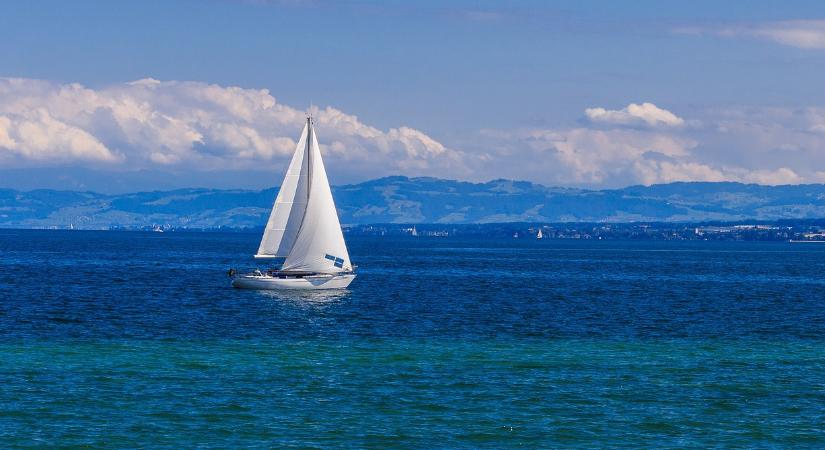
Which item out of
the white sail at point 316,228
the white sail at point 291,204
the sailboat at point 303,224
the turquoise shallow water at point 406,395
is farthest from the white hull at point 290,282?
the turquoise shallow water at point 406,395

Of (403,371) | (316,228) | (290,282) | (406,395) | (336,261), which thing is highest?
(316,228)

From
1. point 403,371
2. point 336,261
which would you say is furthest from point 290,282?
point 403,371

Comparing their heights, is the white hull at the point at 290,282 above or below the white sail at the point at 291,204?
below

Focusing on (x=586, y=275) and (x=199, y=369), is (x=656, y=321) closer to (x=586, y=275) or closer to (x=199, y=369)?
(x=199, y=369)

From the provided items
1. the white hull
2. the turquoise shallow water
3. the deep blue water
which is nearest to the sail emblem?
the white hull

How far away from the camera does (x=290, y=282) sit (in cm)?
10494

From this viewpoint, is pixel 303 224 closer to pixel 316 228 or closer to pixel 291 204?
pixel 316 228

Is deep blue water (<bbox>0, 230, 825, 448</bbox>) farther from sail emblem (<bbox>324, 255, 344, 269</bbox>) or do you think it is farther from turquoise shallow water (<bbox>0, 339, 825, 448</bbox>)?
sail emblem (<bbox>324, 255, 344, 269</bbox>)

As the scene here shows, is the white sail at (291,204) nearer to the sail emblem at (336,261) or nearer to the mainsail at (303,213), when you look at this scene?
the mainsail at (303,213)

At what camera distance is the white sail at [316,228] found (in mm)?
102875

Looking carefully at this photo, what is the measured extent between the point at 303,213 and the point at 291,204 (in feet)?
4.75

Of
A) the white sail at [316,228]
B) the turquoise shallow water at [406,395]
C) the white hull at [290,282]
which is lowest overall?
the turquoise shallow water at [406,395]

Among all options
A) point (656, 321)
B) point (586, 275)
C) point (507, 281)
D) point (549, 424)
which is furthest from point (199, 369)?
point (586, 275)

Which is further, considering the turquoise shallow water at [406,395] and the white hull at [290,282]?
the white hull at [290,282]
